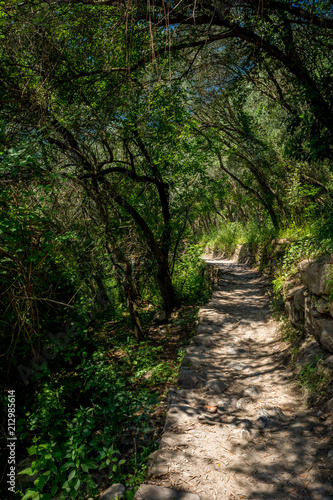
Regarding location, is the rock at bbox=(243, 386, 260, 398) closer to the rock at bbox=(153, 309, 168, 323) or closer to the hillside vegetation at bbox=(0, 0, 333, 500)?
the hillside vegetation at bbox=(0, 0, 333, 500)

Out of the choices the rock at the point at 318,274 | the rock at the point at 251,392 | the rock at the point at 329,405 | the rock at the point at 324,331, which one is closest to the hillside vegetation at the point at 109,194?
the rock at the point at 318,274

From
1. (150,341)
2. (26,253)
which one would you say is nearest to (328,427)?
(26,253)

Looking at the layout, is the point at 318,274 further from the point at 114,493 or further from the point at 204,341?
the point at 114,493

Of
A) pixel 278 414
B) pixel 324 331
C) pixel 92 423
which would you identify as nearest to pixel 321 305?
pixel 324 331

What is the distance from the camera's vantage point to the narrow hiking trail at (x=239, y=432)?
2.44 m

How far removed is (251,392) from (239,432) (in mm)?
776

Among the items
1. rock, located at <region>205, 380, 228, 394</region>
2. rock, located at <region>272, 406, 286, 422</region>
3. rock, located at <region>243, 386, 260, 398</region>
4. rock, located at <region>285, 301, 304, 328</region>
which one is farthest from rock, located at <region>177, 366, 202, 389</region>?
rock, located at <region>285, 301, 304, 328</region>

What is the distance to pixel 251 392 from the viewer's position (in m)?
3.88

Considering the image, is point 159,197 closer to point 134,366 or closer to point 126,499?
point 134,366

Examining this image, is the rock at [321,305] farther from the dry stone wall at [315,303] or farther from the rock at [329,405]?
the rock at [329,405]

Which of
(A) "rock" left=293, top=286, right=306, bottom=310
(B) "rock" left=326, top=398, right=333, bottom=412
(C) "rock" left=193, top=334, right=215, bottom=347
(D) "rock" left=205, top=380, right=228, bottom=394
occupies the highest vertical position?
(A) "rock" left=293, top=286, right=306, bottom=310

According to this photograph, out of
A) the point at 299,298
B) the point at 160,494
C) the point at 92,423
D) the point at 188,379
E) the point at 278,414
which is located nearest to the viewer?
the point at 160,494

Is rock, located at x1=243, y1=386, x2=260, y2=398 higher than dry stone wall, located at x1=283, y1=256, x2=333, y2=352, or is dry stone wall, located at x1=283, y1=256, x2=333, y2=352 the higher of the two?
dry stone wall, located at x1=283, y1=256, x2=333, y2=352

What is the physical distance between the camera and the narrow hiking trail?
8.01 feet
